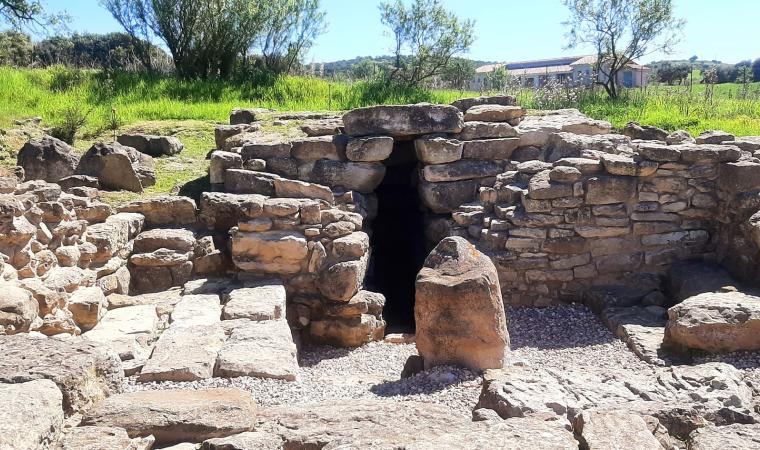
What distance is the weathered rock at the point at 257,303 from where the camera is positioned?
18.1 ft

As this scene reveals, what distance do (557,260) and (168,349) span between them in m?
4.29

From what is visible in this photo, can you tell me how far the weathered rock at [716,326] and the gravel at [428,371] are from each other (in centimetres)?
41

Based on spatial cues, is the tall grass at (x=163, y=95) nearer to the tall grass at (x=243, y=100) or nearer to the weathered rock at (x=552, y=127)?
the tall grass at (x=243, y=100)

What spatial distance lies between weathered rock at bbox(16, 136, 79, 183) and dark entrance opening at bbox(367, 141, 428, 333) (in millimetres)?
3755

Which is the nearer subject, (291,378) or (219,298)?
(291,378)

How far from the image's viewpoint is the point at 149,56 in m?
15.9

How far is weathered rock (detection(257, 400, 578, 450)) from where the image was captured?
121 inches

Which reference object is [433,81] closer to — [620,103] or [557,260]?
[620,103]

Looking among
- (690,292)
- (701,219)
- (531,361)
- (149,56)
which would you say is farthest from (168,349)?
(149,56)

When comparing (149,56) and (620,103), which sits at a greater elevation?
(149,56)

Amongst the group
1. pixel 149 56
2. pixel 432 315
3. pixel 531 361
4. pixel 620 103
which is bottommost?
pixel 531 361

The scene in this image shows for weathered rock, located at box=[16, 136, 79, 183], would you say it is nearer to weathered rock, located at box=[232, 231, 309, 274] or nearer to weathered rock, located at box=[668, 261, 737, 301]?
weathered rock, located at box=[232, 231, 309, 274]

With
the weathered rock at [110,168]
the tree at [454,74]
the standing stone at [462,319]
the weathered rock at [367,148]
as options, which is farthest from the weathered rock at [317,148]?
the tree at [454,74]

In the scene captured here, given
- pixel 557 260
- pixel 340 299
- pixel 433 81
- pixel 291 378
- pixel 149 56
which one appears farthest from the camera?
pixel 433 81
